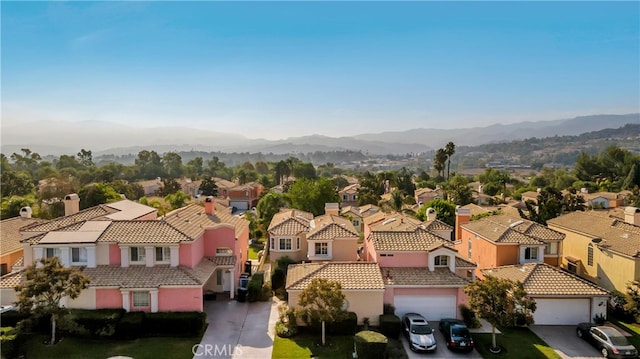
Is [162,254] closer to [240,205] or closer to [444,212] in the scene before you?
[444,212]

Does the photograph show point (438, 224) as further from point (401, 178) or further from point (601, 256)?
point (401, 178)

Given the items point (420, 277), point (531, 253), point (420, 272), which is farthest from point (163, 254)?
point (531, 253)

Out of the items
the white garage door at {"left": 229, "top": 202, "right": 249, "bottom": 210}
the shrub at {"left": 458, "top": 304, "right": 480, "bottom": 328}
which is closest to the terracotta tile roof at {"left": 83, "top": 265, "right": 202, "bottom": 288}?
the shrub at {"left": 458, "top": 304, "right": 480, "bottom": 328}

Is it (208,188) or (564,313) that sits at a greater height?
(208,188)

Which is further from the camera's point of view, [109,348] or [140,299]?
[140,299]

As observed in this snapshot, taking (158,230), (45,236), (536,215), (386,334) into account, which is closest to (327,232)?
(386,334)

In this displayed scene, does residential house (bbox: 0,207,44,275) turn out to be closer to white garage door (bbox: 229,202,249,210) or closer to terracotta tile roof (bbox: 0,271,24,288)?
terracotta tile roof (bbox: 0,271,24,288)
